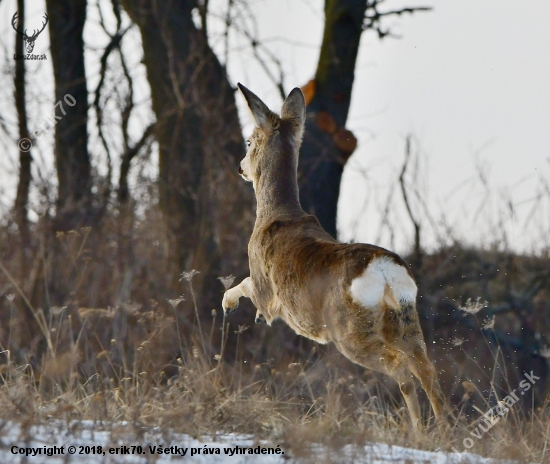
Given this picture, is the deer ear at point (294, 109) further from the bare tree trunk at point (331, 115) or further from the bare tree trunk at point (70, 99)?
the bare tree trunk at point (70, 99)

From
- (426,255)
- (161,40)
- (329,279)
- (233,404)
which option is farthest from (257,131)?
(426,255)

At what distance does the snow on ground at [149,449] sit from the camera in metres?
3.68

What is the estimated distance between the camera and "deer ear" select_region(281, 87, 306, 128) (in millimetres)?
6650

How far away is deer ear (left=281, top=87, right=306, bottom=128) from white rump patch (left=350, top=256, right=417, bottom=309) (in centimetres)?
194

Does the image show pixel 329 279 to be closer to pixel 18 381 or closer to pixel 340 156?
pixel 18 381

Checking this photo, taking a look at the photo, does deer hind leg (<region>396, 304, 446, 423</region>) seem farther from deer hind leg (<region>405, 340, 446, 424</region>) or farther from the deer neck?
the deer neck

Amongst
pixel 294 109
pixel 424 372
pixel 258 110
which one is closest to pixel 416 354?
pixel 424 372

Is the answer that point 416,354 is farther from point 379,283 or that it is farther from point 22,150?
point 22,150

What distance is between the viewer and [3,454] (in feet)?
11.8

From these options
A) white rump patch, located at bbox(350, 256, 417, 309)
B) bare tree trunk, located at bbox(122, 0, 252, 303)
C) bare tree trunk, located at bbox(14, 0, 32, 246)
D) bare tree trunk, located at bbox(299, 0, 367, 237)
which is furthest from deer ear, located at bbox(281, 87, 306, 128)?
bare tree trunk, located at bbox(14, 0, 32, 246)

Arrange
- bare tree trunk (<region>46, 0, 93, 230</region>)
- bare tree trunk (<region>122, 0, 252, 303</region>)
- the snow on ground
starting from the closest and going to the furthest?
the snow on ground < bare tree trunk (<region>122, 0, 252, 303</region>) < bare tree trunk (<region>46, 0, 93, 230</region>)

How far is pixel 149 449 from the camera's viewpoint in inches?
148

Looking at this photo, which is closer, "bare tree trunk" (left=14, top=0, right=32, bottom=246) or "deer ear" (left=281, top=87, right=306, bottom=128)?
"deer ear" (left=281, top=87, right=306, bottom=128)

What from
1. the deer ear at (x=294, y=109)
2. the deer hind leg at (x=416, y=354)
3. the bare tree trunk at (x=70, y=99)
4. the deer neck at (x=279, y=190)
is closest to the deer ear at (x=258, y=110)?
the deer ear at (x=294, y=109)
